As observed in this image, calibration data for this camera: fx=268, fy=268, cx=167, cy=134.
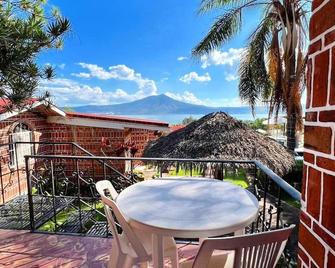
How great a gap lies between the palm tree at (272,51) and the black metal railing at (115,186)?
101 inches

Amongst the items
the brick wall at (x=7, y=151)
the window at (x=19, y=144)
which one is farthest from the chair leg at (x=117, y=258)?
the window at (x=19, y=144)

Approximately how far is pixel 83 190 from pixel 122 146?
1974 mm

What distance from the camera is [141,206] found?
2.10 meters

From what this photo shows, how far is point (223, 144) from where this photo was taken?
15.9ft

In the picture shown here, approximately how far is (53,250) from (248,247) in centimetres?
266

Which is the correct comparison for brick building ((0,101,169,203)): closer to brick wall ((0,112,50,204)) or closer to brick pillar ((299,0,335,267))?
brick wall ((0,112,50,204))

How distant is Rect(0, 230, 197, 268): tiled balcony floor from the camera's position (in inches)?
116

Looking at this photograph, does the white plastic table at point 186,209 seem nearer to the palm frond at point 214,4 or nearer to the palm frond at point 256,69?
the palm frond at point 256,69

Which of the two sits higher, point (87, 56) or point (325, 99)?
point (87, 56)

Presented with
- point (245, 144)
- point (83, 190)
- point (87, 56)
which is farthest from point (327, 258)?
point (87, 56)

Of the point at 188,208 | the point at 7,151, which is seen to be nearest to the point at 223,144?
the point at 188,208

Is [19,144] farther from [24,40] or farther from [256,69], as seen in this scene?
[256,69]

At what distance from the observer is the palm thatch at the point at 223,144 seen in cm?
480

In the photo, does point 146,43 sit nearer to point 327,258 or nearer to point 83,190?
point 83,190
